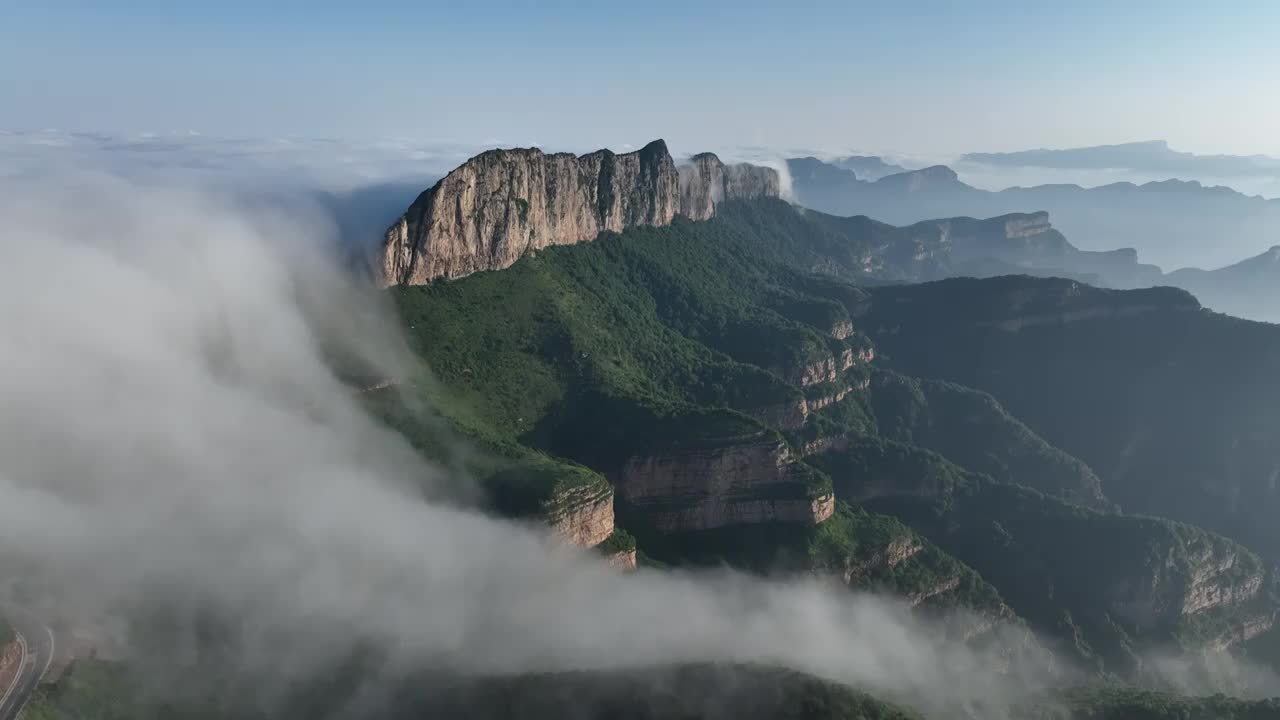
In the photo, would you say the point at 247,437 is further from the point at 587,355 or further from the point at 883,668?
the point at 883,668

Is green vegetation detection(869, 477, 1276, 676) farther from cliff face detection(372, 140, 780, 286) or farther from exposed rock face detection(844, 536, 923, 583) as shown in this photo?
cliff face detection(372, 140, 780, 286)

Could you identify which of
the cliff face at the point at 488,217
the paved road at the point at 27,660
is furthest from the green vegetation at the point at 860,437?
the paved road at the point at 27,660

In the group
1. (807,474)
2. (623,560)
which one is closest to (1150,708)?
(807,474)

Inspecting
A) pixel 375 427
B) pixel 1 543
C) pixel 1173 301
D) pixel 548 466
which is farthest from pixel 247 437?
pixel 1173 301

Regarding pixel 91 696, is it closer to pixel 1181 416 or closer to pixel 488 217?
pixel 488 217

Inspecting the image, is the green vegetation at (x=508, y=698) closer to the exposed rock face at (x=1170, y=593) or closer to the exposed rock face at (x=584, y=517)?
the exposed rock face at (x=584, y=517)

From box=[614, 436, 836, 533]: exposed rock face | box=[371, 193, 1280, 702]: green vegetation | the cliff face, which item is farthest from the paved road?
the cliff face
